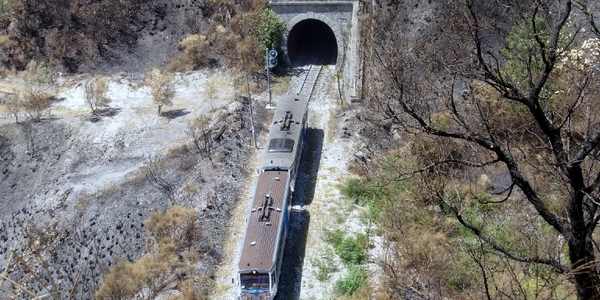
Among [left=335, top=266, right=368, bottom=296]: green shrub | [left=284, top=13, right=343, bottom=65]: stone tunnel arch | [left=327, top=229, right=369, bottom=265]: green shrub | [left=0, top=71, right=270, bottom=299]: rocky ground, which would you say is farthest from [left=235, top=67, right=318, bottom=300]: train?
[left=284, top=13, right=343, bottom=65]: stone tunnel arch

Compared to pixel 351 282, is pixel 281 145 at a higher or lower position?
higher

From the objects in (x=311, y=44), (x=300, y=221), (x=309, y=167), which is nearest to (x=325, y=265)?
(x=300, y=221)

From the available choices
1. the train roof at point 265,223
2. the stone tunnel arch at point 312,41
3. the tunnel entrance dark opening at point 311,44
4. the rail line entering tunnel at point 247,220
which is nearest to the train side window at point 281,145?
the rail line entering tunnel at point 247,220

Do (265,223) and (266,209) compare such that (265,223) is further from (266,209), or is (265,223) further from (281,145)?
(281,145)

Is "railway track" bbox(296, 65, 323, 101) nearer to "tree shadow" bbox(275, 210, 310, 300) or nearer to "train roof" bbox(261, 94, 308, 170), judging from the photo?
"train roof" bbox(261, 94, 308, 170)

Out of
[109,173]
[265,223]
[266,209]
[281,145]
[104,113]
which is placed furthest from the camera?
[104,113]

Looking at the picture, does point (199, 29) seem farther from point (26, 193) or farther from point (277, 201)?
point (277, 201)

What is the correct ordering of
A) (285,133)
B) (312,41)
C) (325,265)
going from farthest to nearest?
1. (312,41)
2. (285,133)
3. (325,265)

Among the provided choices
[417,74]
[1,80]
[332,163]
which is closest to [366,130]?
[332,163]
